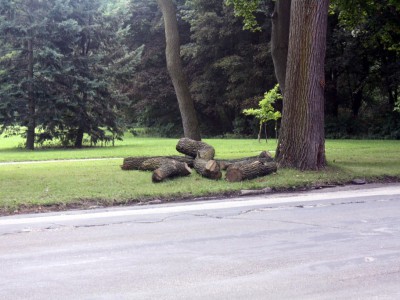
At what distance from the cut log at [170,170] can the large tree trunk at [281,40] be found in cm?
652

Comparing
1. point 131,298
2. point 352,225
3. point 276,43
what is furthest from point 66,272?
point 276,43

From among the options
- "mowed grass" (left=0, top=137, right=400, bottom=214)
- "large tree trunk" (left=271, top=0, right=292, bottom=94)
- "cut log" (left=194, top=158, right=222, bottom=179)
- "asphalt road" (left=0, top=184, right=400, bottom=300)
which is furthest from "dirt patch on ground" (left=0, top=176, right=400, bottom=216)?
"large tree trunk" (left=271, top=0, right=292, bottom=94)

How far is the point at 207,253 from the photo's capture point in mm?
7277

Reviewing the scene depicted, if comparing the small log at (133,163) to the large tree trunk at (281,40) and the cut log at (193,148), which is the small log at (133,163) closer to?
the cut log at (193,148)

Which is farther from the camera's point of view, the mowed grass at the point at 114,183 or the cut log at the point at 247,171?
the cut log at the point at 247,171

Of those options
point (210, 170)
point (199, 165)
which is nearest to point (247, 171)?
point (210, 170)

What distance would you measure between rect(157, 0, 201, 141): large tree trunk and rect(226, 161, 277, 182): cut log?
6.87 meters

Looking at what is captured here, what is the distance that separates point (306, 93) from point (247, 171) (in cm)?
315

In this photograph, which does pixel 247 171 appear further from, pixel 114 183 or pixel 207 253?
pixel 207 253

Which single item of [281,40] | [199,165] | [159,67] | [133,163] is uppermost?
[159,67]

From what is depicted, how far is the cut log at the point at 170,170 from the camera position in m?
14.9

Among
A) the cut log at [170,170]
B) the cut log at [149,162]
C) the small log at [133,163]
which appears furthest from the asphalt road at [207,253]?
the small log at [133,163]

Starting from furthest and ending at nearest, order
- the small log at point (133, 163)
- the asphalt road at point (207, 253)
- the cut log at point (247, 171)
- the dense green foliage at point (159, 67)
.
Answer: the dense green foliage at point (159, 67), the small log at point (133, 163), the cut log at point (247, 171), the asphalt road at point (207, 253)

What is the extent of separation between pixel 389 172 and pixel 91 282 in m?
12.9
